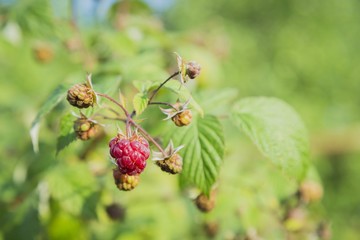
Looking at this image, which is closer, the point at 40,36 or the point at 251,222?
the point at 251,222

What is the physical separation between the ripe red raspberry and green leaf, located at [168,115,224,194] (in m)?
0.21

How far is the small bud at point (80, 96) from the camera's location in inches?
38.1

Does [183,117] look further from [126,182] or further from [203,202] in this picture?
[203,202]

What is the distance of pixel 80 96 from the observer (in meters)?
0.97

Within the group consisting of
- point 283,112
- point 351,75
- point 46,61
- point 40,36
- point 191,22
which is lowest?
point 191,22

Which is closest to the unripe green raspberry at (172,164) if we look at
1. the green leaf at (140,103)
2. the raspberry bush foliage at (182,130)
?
the raspberry bush foliage at (182,130)

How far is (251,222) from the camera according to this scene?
1630 mm

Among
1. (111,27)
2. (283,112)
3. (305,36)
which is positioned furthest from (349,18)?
(283,112)

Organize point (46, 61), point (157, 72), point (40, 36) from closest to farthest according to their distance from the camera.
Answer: point (157, 72)
point (40, 36)
point (46, 61)

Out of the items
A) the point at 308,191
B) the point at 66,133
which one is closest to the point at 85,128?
the point at 66,133

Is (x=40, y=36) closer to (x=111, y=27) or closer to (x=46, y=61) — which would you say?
(x=46, y=61)

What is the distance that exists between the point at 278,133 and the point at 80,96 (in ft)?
1.59

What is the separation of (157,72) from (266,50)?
11.0 m

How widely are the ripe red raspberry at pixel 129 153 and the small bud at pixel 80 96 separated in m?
0.08
